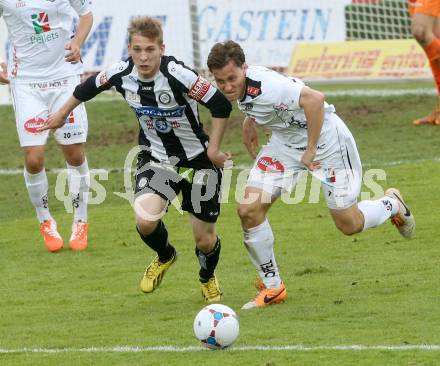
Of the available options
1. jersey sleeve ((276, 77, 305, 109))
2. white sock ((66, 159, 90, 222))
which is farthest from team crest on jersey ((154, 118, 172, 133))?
white sock ((66, 159, 90, 222))

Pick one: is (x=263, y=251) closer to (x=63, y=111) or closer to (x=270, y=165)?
(x=270, y=165)

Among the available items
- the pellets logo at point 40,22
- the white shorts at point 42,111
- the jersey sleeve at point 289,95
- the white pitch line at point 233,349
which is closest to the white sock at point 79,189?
the white shorts at point 42,111

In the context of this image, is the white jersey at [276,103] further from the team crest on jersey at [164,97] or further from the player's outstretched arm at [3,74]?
the player's outstretched arm at [3,74]

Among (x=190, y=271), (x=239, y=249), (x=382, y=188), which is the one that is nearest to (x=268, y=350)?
(x=190, y=271)

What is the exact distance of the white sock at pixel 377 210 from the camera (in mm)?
8961

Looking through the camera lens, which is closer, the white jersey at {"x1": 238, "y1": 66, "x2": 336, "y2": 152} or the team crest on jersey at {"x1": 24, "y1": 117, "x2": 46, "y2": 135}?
the white jersey at {"x1": 238, "y1": 66, "x2": 336, "y2": 152}

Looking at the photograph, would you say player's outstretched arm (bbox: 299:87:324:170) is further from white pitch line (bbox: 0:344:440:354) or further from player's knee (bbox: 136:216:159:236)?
white pitch line (bbox: 0:344:440:354)

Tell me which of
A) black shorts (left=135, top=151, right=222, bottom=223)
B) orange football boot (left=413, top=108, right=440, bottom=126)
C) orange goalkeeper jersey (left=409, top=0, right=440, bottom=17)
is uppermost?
black shorts (left=135, top=151, right=222, bottom=223)

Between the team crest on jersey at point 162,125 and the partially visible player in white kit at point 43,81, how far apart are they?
2.23 m

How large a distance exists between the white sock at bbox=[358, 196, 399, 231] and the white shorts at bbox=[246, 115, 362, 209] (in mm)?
225

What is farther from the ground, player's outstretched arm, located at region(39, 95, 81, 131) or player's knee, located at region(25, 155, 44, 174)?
player's outstretched arm, located at region(39, 95, 81, 131)

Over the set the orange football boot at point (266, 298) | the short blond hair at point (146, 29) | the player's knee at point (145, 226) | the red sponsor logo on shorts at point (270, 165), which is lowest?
the orange football boot at point (266, 298)

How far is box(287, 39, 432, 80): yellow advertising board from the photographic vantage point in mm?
19922

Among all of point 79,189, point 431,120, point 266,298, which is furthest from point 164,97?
point 431,120
